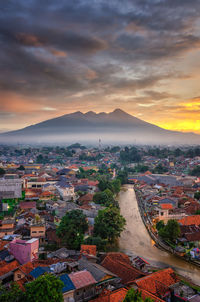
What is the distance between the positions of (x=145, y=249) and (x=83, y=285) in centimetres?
469

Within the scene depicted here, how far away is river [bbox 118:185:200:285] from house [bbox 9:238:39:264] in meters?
3.65

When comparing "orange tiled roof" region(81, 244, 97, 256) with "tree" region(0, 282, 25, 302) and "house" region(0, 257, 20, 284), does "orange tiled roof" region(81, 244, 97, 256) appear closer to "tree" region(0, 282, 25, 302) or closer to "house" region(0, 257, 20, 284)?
"house" region(0, 257, 20, 284)

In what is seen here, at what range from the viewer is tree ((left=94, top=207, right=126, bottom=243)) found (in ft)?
28.9

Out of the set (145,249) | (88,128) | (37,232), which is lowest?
(145,249)

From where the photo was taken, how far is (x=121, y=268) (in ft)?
21.0

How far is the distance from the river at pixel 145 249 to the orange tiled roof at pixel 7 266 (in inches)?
163

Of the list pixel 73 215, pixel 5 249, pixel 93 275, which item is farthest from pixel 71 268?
pixel 73 215

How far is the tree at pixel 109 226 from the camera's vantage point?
8.80m

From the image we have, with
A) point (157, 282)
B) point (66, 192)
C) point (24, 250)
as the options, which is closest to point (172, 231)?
point (157, 282)

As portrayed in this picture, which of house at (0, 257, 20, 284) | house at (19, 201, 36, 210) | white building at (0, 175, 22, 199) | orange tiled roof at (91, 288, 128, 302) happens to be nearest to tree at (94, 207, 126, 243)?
house at (0, 257, 20, 284)

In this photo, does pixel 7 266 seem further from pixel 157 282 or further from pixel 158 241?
pixel 158 241

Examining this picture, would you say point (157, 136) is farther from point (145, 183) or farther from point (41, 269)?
point (41, 269)

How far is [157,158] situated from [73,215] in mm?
31247

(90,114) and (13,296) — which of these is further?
(90,114)
